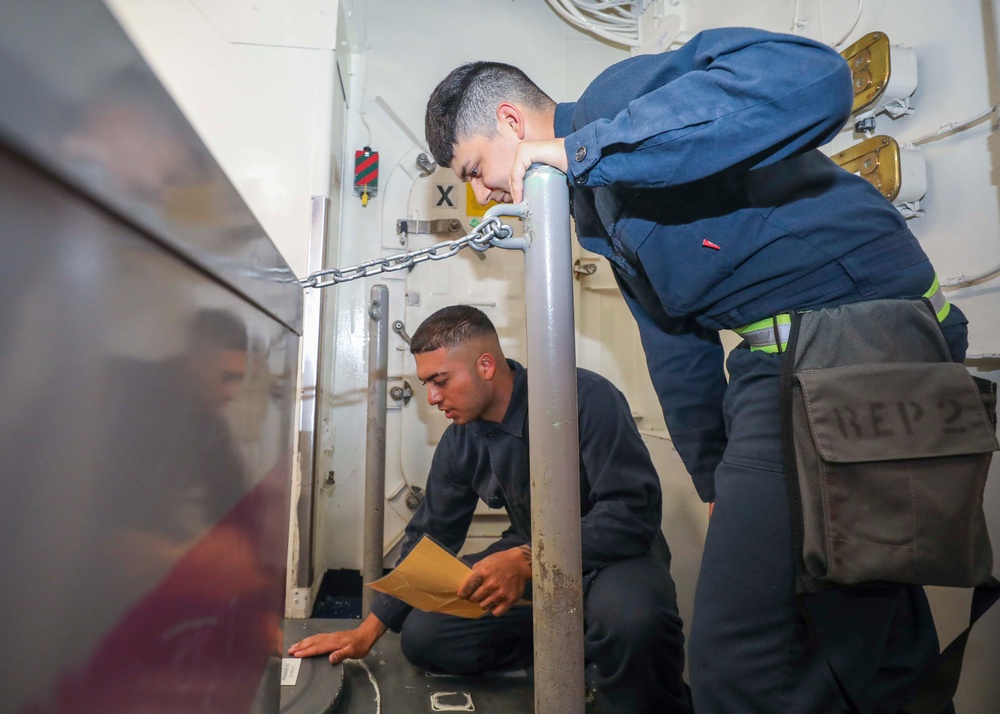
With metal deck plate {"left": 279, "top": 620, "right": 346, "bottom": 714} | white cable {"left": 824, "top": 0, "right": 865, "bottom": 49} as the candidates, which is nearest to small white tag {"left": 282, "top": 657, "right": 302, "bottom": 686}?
metal deck plate {"left": 279, "top": 620, "right": 346, "bottom": 714}

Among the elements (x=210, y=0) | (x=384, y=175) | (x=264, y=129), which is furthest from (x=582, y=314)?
(x=210, y=0)

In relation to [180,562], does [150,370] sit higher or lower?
higher

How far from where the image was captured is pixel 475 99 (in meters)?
0.94

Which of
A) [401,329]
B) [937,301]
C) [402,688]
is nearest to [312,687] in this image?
[402,688]

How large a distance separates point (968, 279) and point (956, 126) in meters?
0.29

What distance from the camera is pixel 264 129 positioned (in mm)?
1618

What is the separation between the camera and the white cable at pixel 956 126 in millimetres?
995

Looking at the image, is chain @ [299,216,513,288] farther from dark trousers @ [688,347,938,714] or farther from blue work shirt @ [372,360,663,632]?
blue work shirt @ [372,360,663,632]

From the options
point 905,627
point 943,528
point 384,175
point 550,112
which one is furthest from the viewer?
point 384,175

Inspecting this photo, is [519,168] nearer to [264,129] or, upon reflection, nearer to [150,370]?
[150,370]

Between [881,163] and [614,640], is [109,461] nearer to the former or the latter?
[614,640]

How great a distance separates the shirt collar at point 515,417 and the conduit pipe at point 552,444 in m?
0.78

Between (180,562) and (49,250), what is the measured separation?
0.69 feet

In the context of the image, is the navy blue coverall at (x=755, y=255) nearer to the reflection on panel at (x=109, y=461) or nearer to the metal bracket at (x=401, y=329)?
the reflection on panel at (x=109, y=461)
